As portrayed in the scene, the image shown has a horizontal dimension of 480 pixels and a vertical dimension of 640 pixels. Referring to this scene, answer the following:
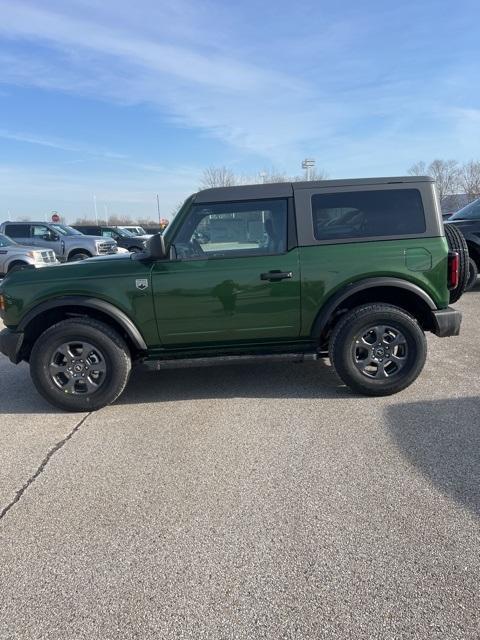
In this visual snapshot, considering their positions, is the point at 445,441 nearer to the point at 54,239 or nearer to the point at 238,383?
the point at 238,383

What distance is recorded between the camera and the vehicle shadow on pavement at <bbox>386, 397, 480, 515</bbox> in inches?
109

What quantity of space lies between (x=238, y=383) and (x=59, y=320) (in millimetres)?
1868

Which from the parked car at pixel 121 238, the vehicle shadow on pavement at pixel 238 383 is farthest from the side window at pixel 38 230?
the vehicle shadow on pavement at pixel 238 383

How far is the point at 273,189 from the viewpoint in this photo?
13.5 feet

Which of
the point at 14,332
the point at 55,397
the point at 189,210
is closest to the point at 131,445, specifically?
the point at 55,397

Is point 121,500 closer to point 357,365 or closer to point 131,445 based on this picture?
point 131,445

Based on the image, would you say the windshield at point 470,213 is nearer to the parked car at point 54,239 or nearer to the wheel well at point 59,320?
the wheel well at point 59,320

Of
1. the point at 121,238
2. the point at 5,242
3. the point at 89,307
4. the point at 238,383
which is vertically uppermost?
the point at 121,238

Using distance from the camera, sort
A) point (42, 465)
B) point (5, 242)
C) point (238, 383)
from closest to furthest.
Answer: point (42, 465)
point (238, 383)
point (5, 242)

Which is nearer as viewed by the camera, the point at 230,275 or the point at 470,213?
the point at 230,275

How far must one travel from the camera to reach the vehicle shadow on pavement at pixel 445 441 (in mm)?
2758

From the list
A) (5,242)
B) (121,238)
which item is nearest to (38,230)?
(5,242)

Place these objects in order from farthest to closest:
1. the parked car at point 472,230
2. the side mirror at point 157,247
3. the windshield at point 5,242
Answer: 1. the windshield at point 5,242
2. the parked car at point 472,230
3. the side mirror at point 157,247

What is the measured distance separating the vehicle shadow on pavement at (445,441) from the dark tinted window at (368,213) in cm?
156
